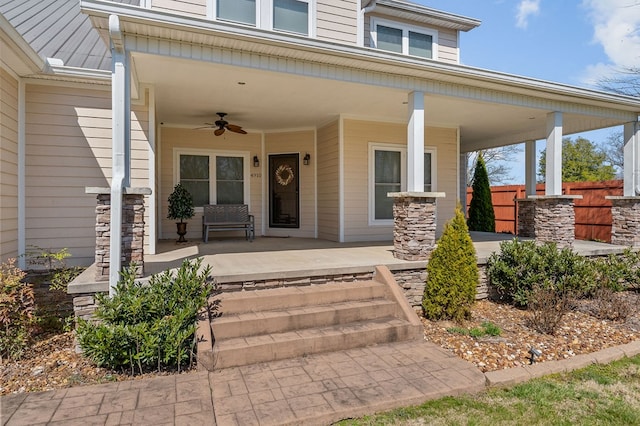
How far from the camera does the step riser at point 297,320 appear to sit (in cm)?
361

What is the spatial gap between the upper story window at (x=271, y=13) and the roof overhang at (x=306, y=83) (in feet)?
4.74

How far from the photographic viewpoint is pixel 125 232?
392 cm

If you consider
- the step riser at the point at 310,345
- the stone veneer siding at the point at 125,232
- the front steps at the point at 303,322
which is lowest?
the step riser at the point at 310,345

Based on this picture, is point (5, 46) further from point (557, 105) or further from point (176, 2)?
point (557, 105)

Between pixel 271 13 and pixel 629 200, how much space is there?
7.35 m

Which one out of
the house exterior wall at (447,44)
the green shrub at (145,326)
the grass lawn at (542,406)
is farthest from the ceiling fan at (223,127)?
the grass lawn at (542,406)

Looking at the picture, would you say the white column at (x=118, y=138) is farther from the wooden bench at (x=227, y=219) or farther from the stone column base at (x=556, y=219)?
the stone column base at (x=556, y=219)

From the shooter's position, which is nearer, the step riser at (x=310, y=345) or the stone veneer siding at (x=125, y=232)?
the step riser at (x=310, y=345)

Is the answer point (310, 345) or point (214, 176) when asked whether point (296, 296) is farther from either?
point (214, 176)

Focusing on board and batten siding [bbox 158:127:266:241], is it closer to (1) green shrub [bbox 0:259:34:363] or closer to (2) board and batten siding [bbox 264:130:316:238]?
(2) board and batten siding [bbox 264:130:316:238]

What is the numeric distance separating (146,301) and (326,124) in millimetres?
5596

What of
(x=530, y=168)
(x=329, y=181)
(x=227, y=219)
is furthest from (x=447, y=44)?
(x=227, y=219)

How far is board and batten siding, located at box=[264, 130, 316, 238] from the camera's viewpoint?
8.54 m

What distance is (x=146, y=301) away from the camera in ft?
11.3
